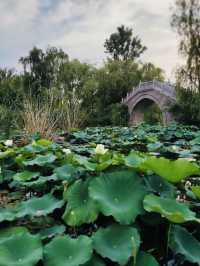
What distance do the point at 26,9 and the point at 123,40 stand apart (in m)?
29.9

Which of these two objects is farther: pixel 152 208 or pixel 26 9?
pixel 26 9

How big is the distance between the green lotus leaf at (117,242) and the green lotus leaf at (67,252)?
38 mm

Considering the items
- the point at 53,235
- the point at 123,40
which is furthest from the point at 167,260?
the point at 123,40

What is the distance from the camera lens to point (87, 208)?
1170mm

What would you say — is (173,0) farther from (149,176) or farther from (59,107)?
(149,176)

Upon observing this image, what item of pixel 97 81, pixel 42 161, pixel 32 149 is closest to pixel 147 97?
pixel 97 81

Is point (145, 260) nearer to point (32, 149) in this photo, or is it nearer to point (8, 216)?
point (8, 216)

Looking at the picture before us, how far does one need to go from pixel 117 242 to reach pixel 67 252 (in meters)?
0.14

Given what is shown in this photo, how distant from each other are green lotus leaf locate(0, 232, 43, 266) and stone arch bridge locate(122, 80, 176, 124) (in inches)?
676

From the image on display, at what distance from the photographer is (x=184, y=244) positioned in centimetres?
107

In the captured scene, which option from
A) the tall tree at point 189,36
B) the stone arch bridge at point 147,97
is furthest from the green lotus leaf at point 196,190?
the stone arch bridge at point 147,97

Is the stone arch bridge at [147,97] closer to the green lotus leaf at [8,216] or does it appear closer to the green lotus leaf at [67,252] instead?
the green lotus leaf at [8,216]

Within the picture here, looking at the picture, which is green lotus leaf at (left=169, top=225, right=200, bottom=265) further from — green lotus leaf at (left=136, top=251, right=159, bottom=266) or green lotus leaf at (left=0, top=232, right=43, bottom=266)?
green lotus leaf at (left=0, top=232, right=43, bottom=266)

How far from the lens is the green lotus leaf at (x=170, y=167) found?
3.94 ft
